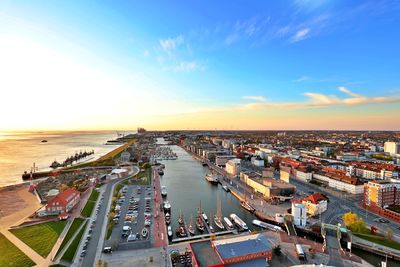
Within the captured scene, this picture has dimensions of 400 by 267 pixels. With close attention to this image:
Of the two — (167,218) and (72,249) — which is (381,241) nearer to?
(167,218)

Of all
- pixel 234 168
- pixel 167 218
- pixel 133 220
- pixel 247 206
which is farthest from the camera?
pixel 234 168

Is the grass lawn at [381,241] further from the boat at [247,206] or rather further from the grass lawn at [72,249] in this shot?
the grass lawn at [72,249]

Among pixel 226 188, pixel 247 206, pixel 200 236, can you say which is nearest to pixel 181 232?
pixel 200 236

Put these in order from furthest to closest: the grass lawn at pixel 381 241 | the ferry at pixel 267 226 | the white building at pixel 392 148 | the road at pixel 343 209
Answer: the white building at pixel 392 148
the road at pixel 343 209
the ferry at pixel 267 226
the grass lawn at pixel 381 241

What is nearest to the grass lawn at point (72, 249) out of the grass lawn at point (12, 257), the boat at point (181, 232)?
the grass lawn at point (12, 257)

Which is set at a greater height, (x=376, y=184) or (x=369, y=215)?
(x=376, y=184)

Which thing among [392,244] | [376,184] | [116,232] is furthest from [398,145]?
[116,232]

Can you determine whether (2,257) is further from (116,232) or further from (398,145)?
(398,145)
